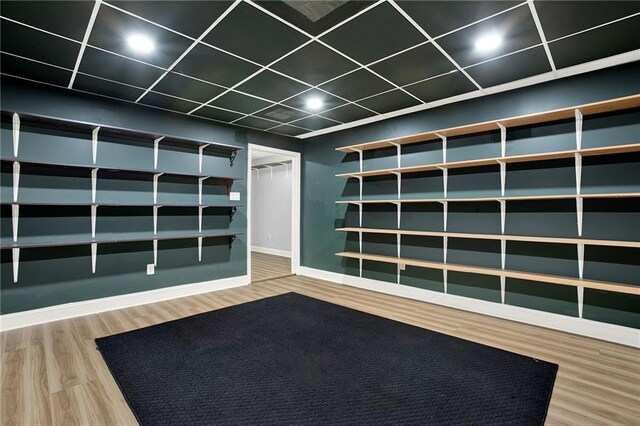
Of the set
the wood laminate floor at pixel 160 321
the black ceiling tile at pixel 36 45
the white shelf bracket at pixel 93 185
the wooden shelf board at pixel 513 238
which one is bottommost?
the wood laminate floor at pixel 160 321

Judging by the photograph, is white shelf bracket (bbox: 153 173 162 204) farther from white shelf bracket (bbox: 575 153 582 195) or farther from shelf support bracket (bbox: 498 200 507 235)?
white shelf bracket (bbox: 575 153 582 195)

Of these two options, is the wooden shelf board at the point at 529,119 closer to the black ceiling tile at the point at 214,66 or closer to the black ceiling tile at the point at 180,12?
the black ceiling tile at the point at 214,66

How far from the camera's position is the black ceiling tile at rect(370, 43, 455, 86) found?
2.62m

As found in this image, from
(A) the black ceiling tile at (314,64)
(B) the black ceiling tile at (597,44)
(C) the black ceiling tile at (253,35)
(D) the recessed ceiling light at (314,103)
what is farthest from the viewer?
(D) the recessed ceiling light at (314,103)

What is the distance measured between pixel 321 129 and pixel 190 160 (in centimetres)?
216

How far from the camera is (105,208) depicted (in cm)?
361

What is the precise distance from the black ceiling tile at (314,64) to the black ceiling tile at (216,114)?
1.51 m

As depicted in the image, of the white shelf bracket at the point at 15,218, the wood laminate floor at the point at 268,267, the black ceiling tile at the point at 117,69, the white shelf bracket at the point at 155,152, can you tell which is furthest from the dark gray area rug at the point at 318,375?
the black ceiling tile at the point at 117,69

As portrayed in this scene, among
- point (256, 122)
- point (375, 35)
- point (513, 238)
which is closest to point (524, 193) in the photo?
point (513, 238)

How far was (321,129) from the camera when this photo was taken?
17.0 feet

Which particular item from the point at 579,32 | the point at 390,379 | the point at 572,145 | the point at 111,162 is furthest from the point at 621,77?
the point at 111,162

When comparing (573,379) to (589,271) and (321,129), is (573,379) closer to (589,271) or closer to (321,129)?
(589,271)

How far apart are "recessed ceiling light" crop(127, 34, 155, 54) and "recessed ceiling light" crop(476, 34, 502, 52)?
2.63 m

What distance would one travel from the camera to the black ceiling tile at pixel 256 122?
4480 mm
